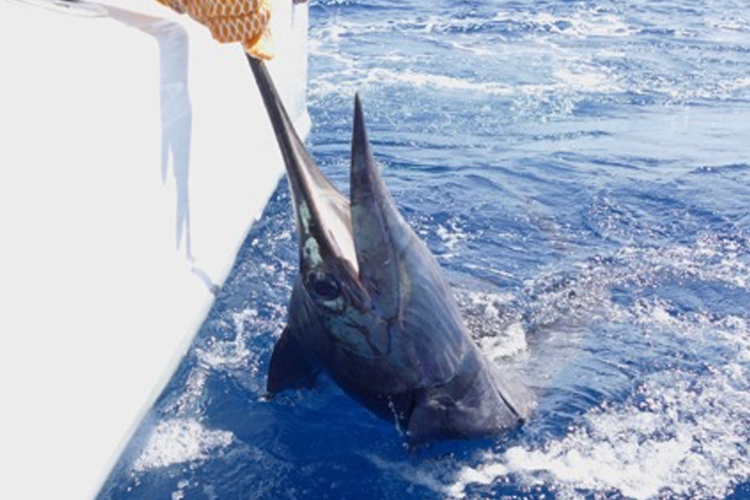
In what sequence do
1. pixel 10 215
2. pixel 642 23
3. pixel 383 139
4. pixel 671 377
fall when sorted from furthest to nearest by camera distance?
pixel 642 23 < pixel 383 139 < pixel 671 377 < pixel 10 215

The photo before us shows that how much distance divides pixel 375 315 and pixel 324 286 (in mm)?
230

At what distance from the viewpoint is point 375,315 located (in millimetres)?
3441

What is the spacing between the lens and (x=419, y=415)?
12.1 feet

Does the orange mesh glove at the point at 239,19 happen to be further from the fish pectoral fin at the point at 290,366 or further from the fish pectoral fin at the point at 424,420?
the fish pectoral fin at the point at 424,420

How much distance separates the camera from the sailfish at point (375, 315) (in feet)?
10.6

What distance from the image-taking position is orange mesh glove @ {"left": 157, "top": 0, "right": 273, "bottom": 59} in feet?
12.4

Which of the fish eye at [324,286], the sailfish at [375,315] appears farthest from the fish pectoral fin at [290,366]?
the fish eye at [324,286]

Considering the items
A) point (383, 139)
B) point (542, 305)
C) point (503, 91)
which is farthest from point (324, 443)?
point (503, 91)

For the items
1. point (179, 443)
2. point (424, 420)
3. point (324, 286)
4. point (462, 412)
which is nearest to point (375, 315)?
point (324, 286)

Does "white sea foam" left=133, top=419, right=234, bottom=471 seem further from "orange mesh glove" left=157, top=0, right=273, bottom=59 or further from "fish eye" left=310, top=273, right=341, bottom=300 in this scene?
"orange mesh glove" left=157, top=0, right=273, bottom=59

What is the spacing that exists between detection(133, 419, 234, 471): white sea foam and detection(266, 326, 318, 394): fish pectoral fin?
0.35m

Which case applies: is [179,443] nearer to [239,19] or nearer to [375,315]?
[375,315]

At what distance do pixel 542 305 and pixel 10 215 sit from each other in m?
3.39

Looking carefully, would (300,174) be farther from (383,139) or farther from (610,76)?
(610,76)
